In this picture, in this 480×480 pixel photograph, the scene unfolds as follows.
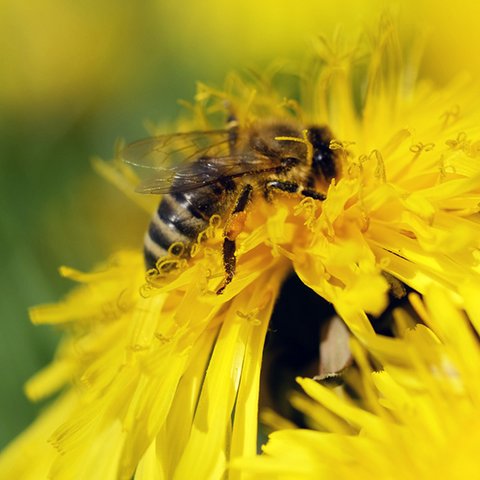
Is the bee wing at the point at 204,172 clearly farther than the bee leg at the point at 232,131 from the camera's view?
No

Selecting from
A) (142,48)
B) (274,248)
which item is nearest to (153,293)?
(274,248)

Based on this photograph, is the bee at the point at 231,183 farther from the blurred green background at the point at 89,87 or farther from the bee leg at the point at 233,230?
the blurred green background at the point at 89,87

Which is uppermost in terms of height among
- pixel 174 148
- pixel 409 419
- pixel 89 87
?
pixel 174 148

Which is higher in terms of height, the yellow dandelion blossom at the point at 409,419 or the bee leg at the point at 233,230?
the bee leg at the point at 233,230

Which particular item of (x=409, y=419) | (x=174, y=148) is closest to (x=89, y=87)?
(x=174, y=148)

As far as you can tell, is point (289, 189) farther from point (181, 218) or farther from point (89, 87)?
point (89, 87)

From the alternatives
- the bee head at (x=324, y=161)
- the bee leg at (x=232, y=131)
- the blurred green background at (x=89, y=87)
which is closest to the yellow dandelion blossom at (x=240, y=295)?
the bee head at (x=324, y=161)

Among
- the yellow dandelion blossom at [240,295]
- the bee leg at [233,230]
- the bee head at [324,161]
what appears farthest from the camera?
the bee head at [324,161]

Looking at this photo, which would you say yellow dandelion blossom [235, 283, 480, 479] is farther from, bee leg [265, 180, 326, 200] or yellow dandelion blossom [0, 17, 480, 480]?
bee leg [265, 180, 326, 200]
